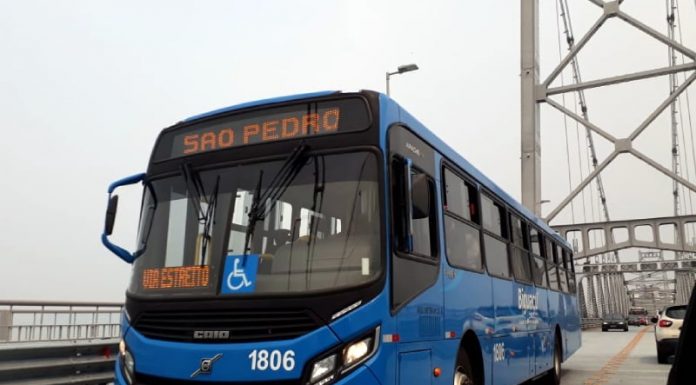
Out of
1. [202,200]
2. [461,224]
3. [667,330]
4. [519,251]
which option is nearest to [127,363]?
[202,200]

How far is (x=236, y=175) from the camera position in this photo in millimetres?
4777

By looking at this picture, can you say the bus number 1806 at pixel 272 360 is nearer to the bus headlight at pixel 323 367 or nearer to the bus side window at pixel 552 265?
the bus headlight at pixel 323 367

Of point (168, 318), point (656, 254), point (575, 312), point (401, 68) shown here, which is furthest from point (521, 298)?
point (656, 254)

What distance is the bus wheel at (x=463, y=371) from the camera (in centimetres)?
567

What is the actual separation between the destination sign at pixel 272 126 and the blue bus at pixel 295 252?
11 mm

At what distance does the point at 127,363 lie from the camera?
4.68 m

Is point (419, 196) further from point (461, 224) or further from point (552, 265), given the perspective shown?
point (552, 265)

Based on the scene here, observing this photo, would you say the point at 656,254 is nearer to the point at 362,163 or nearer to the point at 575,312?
the point at 575,312

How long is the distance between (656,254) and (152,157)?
385ft

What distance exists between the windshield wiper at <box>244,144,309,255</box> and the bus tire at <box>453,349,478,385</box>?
2239 mm

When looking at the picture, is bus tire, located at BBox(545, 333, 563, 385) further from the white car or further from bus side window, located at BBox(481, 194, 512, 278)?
the white car

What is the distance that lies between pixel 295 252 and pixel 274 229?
0.24 meters

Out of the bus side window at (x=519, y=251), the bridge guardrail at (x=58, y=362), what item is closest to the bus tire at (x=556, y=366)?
the bus side window at (x=519, y=251)

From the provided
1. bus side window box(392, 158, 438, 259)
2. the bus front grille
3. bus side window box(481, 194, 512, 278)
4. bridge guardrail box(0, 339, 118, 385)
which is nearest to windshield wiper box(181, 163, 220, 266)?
the bus front grille
